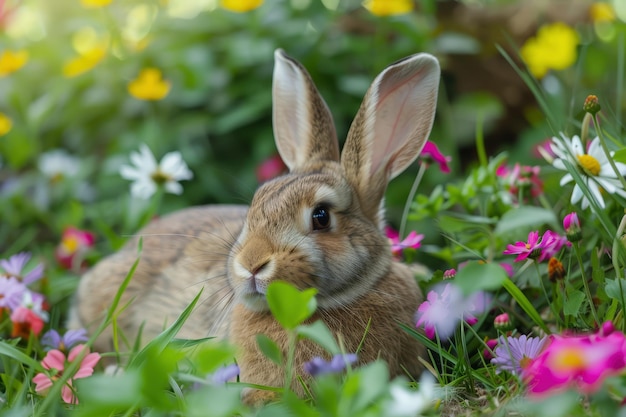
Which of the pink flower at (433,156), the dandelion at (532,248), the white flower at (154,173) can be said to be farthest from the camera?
the white flower at (154,173)

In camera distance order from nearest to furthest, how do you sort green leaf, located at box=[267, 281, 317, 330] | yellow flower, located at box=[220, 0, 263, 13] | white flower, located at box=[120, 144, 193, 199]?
green leaf, located at box=[267, 281, 317, 330]
white flower, located at box=[120, 144, 193, 199]
yellow flower, located at box=[220, 0, 263, 13]

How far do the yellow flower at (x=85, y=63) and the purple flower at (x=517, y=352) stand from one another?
13.2 feet

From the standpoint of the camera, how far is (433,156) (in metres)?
3.52

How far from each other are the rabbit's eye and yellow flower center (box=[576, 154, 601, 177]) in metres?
0.98

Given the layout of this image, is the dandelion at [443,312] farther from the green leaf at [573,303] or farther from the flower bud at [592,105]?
the flower bud at [592,105]

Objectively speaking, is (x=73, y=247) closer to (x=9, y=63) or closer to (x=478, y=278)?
(x=9, y=63)

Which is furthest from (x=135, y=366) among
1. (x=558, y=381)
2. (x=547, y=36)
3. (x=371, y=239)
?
(x=547, y=36)

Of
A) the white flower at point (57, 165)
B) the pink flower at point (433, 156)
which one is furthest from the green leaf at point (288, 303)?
the white flower at point (57, 165)

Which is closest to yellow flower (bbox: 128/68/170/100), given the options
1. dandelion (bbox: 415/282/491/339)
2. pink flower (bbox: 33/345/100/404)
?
pink flower (bbox: 33/345/100/404)

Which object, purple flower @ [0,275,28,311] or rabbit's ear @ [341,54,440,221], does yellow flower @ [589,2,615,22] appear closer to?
rabbit's ear @ [341,54,440,221]

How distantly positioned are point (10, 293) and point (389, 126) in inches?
70.0

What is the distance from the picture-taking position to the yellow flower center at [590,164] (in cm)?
292

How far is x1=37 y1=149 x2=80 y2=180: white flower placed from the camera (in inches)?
216

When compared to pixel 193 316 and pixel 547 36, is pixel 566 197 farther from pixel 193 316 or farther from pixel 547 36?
pixel 547 36
